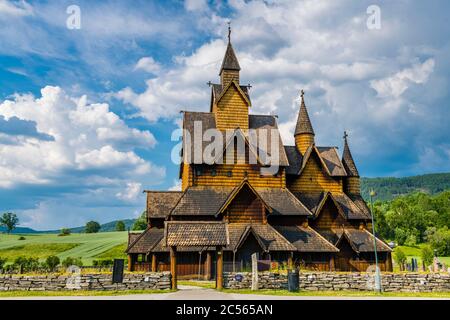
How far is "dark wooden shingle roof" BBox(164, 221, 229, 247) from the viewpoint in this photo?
71.9 feet

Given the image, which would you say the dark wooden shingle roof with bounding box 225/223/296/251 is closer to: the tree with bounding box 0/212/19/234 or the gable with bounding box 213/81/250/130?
the gable with bounding box 213/81/250/130

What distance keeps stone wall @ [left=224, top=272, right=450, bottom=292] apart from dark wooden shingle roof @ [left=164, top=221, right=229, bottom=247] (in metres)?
2.09

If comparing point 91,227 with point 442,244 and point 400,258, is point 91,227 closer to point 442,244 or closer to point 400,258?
point 442,244

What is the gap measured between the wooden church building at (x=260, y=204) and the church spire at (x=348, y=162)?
94mm

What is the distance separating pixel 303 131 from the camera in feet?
132

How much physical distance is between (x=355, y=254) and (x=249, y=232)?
10.2m

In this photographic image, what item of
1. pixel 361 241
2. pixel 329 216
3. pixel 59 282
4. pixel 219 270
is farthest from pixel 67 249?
pixel 219 270

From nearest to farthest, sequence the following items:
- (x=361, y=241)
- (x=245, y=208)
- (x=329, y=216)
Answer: (x=245, y=208) < (x=361, y=241) < (x=329, y=216)

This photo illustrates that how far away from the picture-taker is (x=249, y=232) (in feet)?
98.1

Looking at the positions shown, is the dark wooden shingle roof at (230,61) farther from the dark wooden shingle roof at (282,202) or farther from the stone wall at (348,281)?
the stone wall at (348,281)

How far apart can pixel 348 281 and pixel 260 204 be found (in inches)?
446
